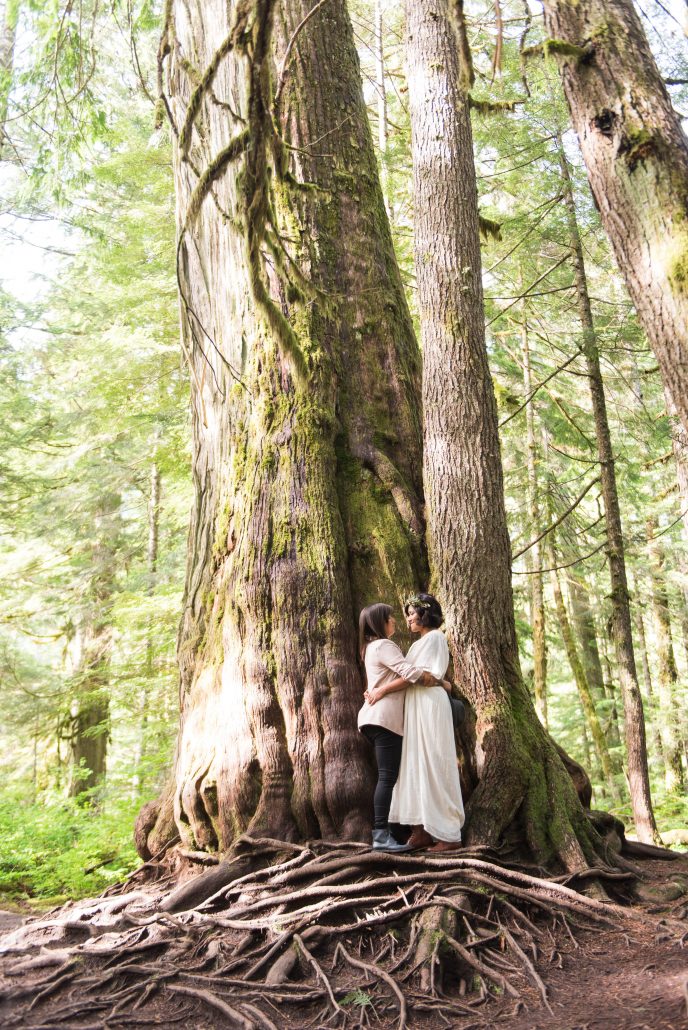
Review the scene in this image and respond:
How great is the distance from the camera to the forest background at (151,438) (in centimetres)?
934

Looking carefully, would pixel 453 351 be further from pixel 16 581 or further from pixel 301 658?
pixel 16 581

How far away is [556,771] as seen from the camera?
16.6 feet

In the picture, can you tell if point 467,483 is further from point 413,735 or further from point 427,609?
point 413,735

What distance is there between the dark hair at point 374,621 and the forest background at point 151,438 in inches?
147

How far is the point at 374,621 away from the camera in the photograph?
4996mm

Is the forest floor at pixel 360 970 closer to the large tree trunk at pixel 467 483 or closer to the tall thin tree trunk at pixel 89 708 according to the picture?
the large tree trunk at pixel 467 483

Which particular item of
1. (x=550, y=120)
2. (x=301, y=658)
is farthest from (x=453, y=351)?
(x=550, y=120)

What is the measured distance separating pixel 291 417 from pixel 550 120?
240 inches

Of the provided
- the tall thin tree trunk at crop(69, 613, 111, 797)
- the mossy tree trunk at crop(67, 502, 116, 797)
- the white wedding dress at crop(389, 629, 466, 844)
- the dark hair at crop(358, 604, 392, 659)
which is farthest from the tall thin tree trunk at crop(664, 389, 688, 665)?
the tall thin tree trunk at crop(69, 613, 111, 797)

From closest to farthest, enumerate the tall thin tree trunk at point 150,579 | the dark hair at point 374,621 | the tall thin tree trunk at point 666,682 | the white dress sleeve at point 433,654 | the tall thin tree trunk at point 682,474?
the tall thin tree trunk at point 682,474 < the white dress sleeve at point 433,654 < the dark hair at point 374,621 < the tall thin tree trunk at point 150,579 < the tall thin tree trunk at point 666,682

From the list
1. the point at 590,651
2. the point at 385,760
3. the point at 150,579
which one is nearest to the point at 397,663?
the point at 385,760

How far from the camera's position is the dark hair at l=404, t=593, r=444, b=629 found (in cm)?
504

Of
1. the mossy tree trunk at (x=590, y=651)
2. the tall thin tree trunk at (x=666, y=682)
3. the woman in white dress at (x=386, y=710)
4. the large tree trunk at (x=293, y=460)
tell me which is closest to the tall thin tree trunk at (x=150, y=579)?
the large tree trunk at (x=293, y=460)

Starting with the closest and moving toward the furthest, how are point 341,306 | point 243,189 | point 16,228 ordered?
point 243,189 < point 341,306 < point 16,228
